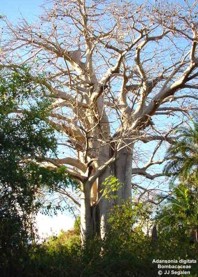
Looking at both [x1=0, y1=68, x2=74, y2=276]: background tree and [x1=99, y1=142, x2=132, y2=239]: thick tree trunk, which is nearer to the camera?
[x1=0, y1=68, x2=74, y2=276]: background tree

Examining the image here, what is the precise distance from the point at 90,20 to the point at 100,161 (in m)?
3.39

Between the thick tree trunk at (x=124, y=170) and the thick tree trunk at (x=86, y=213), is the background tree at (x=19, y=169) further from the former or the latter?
the thick tree trunk at (x=124, y=170)

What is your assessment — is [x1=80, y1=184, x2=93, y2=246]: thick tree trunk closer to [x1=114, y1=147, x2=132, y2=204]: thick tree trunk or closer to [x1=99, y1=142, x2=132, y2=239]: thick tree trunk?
[x1=99, y1=142, x2=132, y2=239]: thick tree trunk

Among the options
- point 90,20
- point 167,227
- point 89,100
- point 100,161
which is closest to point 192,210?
point 167,227

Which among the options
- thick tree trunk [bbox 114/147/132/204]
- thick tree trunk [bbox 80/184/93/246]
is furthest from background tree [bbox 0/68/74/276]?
thick tree trunk [bbox 114/147/132/204]

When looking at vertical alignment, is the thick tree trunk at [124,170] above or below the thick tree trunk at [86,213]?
above

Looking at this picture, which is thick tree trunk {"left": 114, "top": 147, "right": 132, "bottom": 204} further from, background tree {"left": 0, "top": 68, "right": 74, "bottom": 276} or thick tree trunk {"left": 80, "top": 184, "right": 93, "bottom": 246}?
background tree {"left": 0, "top": 68, "right": 74, "bottom": 276}

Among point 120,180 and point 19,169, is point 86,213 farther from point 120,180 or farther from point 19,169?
point 19,169

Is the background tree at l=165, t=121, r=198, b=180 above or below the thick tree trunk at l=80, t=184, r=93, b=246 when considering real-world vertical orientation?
above

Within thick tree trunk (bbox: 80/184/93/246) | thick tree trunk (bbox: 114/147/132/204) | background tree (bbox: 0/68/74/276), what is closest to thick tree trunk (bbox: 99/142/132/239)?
thick tree trunk (bbox: 114/147/132/204)

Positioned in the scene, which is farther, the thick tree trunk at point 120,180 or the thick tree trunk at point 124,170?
the thick tree trunk at point 124,170

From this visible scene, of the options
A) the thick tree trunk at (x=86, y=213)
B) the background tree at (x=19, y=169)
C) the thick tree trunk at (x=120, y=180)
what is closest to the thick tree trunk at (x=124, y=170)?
the thick tree trunk at (x=120, y=180)

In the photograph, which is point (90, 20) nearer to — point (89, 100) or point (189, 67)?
point (89, 100)

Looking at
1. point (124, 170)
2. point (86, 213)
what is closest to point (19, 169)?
point (86, 213)
